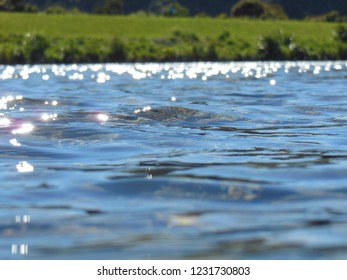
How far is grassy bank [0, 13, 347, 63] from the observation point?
53531 mm

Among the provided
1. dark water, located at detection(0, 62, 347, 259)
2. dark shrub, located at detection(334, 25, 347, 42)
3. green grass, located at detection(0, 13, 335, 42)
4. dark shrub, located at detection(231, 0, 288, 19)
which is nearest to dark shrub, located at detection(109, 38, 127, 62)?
green grass, located at detection(0, 13, 335, 42)

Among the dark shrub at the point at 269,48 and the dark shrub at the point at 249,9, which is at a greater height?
the dark shrub at the point at 249,9

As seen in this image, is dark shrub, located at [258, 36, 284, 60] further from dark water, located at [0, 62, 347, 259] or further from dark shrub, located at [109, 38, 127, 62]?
dark water, located at [0, 62, 347, 259]

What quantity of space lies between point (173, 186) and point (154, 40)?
59178 mm

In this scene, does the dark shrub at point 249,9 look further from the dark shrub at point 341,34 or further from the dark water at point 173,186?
the dark water at point 173,186

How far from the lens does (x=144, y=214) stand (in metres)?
Result: 5.41

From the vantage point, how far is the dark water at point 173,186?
4.74 meters

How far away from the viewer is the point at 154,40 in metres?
65.0

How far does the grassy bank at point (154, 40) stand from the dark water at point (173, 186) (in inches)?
1581

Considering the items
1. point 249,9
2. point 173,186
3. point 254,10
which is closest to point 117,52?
point 173,186

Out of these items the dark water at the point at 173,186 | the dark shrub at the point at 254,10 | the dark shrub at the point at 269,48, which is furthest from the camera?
the dark shrub at the point at 254,10

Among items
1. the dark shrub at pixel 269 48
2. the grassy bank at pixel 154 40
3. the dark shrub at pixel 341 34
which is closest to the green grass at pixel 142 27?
Answer: the grassy bank at pixel 154 40

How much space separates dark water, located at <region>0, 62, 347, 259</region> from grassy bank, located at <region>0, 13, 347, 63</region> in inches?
1581

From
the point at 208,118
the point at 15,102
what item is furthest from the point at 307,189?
the point at 15,102
